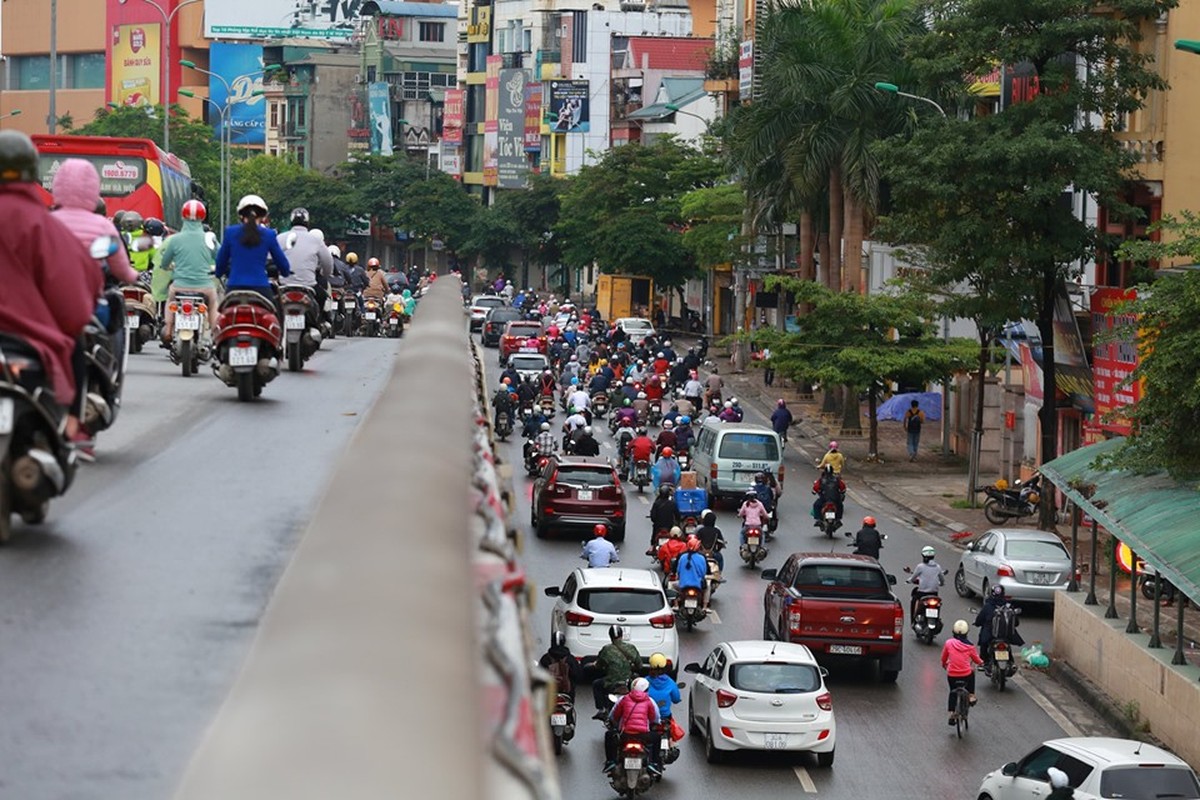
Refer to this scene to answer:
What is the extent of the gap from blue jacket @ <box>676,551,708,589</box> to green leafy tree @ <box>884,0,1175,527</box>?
10.4 m

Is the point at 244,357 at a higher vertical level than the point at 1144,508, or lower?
higher

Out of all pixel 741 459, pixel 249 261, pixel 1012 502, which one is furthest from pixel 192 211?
pixel 741 459

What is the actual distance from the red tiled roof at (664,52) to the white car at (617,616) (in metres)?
93.0

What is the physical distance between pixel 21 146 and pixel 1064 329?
32.7 meters

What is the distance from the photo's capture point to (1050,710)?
992 inches

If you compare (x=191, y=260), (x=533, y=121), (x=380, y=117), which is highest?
(x=380, y=117)

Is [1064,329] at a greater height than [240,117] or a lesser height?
lesser

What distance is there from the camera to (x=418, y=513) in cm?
387

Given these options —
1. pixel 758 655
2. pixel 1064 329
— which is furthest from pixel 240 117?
pixel 758 655

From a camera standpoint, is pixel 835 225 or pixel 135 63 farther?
pixel 135 63

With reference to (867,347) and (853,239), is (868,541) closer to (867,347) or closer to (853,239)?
(867,347)

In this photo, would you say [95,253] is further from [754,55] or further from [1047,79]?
[754,55]

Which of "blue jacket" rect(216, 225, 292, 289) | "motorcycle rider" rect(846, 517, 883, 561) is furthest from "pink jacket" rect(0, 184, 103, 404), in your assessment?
"motorcycle rider" rect(846, 517, 883, 561)

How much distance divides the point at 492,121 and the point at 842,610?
107687mm
